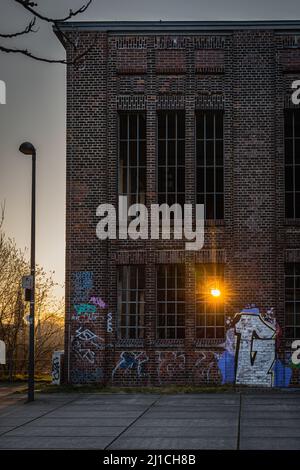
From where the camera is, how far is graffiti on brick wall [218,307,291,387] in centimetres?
2348

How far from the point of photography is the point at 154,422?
16172 millimetres

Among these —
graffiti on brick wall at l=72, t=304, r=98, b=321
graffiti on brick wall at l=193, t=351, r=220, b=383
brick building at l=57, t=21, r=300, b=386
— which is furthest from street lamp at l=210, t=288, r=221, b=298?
graffiti on brick wall at l=72, t=304, r=98, b=321

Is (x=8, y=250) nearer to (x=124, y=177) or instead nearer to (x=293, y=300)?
(x=124, y=177)

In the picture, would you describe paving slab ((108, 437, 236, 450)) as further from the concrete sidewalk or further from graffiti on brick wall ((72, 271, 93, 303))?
graffiti on brick wall ((72, 271, 93, 303))

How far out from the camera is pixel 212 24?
2416cm

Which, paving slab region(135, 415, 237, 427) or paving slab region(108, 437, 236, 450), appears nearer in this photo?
paving slab region(108, 437, 236, 450)

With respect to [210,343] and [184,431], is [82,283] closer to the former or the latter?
[210,343]

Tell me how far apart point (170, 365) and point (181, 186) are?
5.11 m

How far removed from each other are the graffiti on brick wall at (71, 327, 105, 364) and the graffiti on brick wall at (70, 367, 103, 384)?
11.9 inches

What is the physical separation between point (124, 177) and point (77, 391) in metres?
6.27

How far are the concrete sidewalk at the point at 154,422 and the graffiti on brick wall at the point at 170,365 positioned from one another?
1891 mm

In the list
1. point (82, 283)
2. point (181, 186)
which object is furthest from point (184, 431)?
point (181, 186)

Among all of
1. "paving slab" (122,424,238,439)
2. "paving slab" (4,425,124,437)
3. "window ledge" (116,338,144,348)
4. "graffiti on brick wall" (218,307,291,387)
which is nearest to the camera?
"paving slab" (122,424,238,439)
